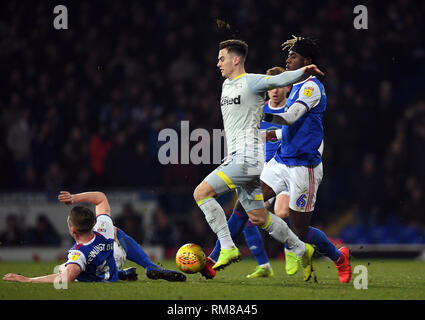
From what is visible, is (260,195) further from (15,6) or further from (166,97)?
(15,6)

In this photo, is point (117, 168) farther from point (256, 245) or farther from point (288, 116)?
point (288, 116)

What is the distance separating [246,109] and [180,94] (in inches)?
283

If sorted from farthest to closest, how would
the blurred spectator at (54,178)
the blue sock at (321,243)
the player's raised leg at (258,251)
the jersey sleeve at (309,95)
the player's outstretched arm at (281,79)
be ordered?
the blurred spectator at (54,178) → the player's raised leg at (258,251) → the blue sock at (321,243) → the jersey sleeve at (309,95) → the player's outstretched arm at (281,79)

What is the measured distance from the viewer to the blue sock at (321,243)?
6.97 meters

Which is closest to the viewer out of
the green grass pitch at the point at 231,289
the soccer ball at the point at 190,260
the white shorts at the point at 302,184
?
the green grass pitch at the point at 231,289

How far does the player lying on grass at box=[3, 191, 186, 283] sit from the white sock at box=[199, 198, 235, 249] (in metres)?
0.62

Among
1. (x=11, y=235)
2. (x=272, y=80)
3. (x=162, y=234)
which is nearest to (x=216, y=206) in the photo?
(x=272, y=80)

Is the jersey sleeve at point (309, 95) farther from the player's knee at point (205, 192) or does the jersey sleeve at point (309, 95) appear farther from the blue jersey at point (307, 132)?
the player's knee at point (205, 192)

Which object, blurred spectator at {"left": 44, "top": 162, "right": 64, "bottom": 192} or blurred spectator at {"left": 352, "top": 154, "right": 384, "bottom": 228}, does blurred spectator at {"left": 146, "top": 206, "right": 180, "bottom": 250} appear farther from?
blurred spectator at {"left": 352, "top": 154, "right": 384, "bottom": 228}

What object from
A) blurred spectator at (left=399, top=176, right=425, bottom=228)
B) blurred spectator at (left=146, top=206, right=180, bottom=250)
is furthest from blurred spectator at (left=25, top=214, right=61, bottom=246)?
blurred spectator at (left=399, top=176, right=425, bottom=228)

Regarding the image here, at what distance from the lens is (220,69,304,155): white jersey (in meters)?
6.38

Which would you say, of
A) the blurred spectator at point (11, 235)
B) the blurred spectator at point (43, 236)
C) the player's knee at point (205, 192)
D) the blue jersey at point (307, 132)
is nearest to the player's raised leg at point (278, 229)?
the player's knee at point (205, 192)

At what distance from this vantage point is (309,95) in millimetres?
6742
